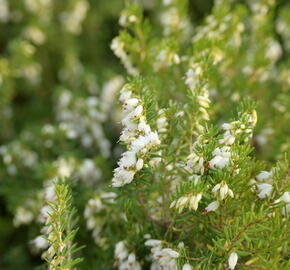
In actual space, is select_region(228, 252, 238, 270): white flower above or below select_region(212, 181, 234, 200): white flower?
below

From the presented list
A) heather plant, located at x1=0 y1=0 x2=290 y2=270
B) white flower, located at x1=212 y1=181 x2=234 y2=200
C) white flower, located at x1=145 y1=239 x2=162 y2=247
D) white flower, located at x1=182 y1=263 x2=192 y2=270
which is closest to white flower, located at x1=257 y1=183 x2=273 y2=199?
heather plant, located at x1=0 y1=0 x2=290 y2=270

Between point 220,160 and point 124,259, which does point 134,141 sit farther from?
point 124,259

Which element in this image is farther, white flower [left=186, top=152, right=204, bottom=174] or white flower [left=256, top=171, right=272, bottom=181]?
white flower [left=256, top=171, right=272, bottom=181]

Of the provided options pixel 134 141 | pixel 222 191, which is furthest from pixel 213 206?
pixel 134 141

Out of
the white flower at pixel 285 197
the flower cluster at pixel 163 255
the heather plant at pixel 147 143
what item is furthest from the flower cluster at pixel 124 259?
the white flower at pixel 285 197

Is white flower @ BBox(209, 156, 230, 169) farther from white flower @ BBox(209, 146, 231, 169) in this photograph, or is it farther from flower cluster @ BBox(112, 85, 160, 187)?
flower cluster @ BBox(112, 85, 160, 187)

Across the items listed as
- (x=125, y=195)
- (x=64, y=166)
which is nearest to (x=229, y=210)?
(x=125, y=195)

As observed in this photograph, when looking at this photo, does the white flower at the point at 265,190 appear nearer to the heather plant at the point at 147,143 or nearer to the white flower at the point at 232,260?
the heather plant at the point at 147,143

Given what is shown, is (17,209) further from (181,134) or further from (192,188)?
(192,188)
